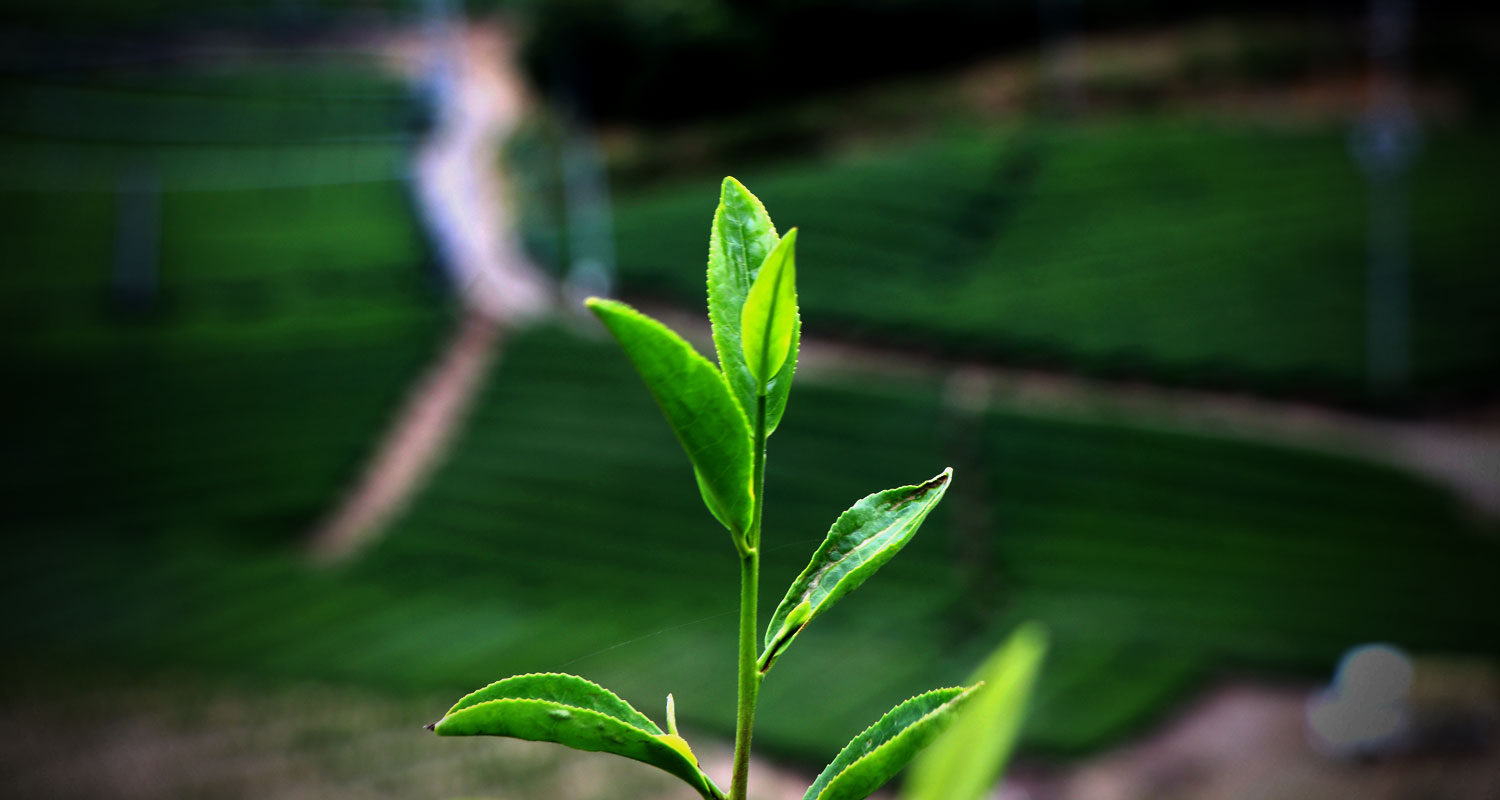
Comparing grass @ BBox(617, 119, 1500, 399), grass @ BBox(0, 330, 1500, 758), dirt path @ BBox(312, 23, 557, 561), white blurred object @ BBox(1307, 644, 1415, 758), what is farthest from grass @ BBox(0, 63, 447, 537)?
white blurred object @ BBox(1307, 644, 1415, 758)

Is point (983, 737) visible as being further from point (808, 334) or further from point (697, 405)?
point (808, 334)

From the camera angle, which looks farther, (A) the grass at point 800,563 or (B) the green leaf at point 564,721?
(A) the grass at point 800,563

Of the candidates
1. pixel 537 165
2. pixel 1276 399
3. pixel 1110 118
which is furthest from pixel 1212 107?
pixel 537 165

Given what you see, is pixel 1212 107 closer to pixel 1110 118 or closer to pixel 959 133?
pixel 1110 118


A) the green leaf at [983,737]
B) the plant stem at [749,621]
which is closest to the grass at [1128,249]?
the plant stem at [749,621]

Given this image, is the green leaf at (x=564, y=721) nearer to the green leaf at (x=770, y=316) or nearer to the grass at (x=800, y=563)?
the green leaf at (x=770, y=316)

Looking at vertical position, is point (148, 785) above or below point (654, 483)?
below

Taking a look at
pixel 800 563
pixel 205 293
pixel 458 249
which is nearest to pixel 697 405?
pixel 800 563

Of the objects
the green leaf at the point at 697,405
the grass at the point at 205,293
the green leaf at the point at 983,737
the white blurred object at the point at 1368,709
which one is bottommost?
the white blurred object at the point at 1368,709
